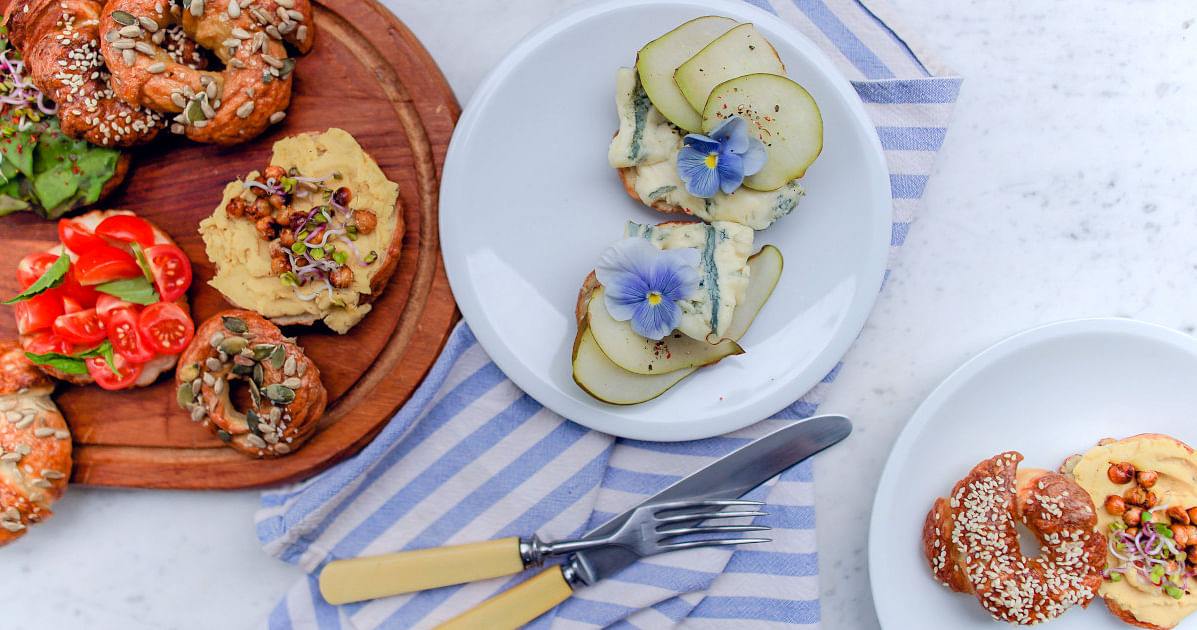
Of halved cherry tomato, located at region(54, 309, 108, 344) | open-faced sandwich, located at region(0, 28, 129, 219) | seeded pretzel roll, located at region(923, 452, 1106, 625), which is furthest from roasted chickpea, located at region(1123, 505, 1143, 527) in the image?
open-faced sandwich, located at region(0, 28, 129, 219)

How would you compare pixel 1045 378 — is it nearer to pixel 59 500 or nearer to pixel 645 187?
pixel 645 187

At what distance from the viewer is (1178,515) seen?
234 cm

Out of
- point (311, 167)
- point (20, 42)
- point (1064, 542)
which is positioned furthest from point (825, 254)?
point (20, 42)

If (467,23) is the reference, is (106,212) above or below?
below

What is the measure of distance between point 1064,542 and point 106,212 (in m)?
3.29

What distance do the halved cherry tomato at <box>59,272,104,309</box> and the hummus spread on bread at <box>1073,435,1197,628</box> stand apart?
336 cm

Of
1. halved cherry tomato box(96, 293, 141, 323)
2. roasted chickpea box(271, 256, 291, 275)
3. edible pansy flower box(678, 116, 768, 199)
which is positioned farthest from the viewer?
halved cherry tomato box(96, 293, 141, 323)

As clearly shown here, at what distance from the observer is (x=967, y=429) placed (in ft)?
8.29

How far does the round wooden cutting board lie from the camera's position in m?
2.44

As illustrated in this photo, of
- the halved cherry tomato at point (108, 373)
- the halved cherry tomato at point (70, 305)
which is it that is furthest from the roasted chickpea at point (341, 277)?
the halved cherry tomato at point (70, 305)

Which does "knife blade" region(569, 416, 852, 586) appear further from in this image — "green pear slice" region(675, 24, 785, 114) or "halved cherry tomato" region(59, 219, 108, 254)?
"halved cherry tomato" region(59, 219, 108, 254)

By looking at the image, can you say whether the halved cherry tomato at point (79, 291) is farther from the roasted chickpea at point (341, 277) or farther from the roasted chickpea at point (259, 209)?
the roasted chickpea at point (341, 277)

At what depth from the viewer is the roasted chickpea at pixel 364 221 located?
2.30 metres

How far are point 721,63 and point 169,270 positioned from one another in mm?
1890
